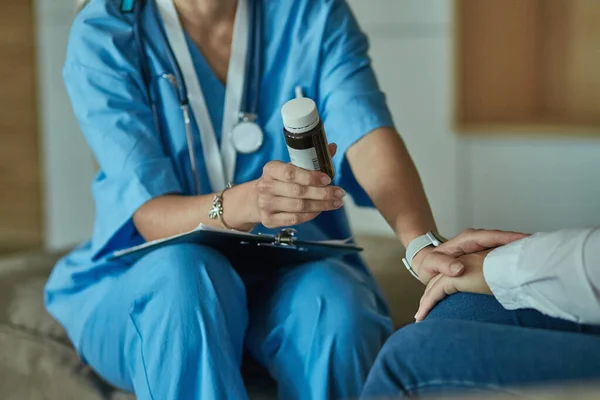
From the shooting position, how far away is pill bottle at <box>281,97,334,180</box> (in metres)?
0.79

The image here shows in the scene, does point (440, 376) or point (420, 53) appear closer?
point (440, 376)

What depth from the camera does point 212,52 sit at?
1130 millimetres

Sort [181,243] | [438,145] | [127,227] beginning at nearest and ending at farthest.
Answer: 1. [181,243]
2. [127,227]
3. [438,145]

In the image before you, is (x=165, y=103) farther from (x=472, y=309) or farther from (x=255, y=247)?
(x=472, y=309)

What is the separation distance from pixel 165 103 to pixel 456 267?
47 centimetres

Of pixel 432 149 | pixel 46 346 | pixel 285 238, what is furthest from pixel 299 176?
pixel 432 149

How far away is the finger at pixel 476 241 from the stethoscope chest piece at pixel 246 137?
1.06 ft

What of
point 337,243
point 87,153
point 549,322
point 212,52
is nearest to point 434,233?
point 337,243

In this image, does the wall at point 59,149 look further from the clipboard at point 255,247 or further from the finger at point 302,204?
the finger at point 302,204

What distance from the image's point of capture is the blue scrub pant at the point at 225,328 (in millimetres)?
884

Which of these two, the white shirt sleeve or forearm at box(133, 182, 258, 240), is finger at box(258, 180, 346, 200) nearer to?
forearm at box(133, 182, 258, 240)

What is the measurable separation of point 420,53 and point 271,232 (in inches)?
59.8

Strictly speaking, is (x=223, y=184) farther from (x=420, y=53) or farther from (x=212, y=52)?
(x=420, y=53)

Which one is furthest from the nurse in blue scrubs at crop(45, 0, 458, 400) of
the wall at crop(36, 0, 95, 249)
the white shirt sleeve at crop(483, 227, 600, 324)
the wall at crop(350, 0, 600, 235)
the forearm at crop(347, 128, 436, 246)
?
the wall at crop(36, 0, 95, 249)
